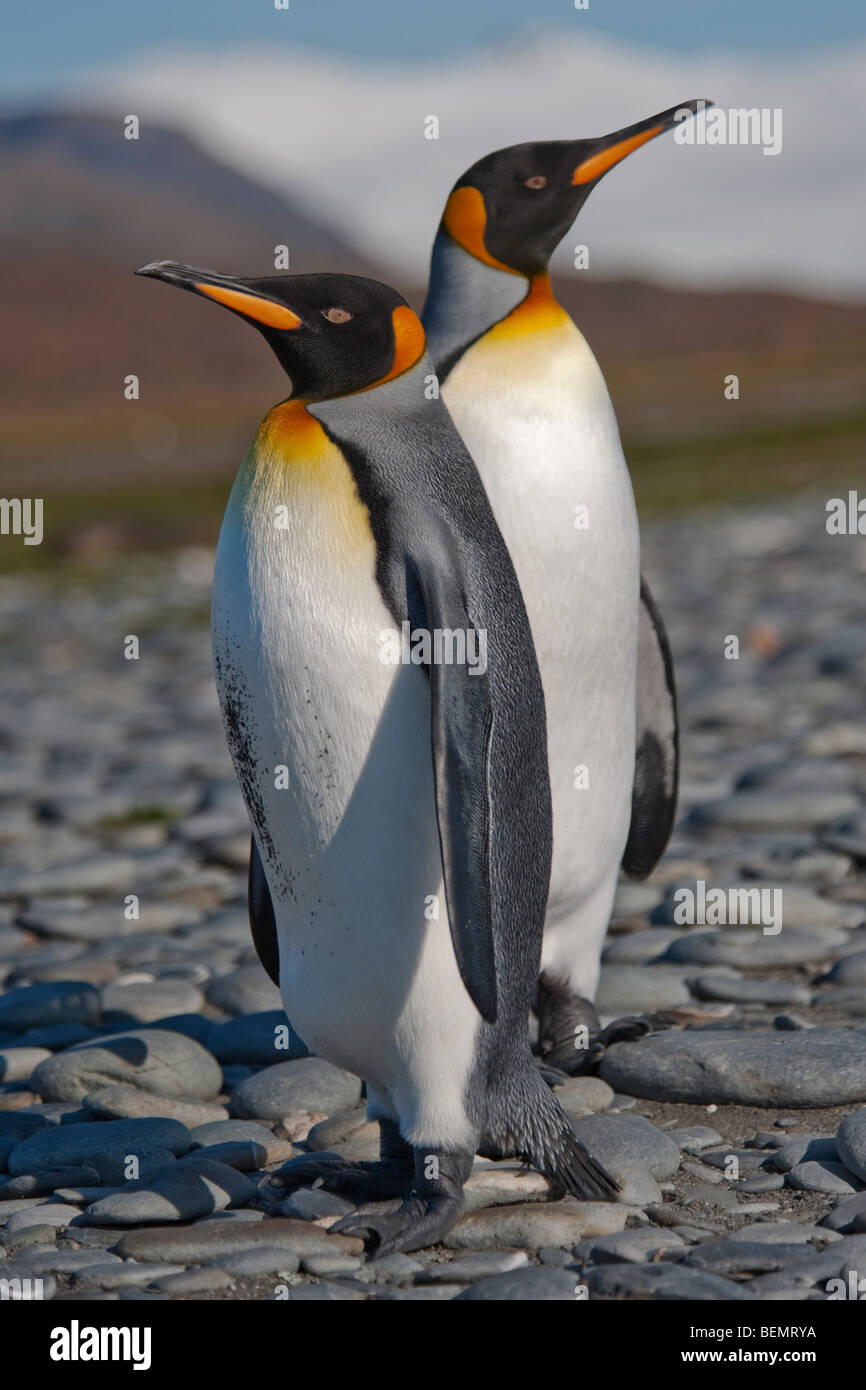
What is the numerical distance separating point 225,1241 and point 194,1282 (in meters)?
0.16

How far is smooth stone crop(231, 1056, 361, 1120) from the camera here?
3.53 meters

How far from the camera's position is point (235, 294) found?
2.77 m

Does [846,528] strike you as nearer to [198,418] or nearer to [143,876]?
[143,876]

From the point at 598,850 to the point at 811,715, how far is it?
13.7 feet

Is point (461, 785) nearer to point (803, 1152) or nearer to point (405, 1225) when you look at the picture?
point (405, 1225)

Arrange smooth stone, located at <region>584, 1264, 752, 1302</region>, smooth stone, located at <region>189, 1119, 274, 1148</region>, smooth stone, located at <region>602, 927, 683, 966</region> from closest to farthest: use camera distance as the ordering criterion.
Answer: smooth stone, located at <region>584, 1264, 752, 1302</region> → smooth stone, located at <region>189, 1119, 274, 1148</region> → smooth stone, located at <region>602, 927, 683, 966</region>

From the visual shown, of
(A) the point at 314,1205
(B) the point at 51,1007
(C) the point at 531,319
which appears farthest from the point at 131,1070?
(C) the point at 531,319

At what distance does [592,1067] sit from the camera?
3.68 meters

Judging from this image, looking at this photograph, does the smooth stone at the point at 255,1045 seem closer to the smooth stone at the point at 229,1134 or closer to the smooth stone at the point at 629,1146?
the smooth stone at the point at 229,1134

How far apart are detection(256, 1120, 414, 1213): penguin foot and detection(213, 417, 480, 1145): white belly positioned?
5.1 inches

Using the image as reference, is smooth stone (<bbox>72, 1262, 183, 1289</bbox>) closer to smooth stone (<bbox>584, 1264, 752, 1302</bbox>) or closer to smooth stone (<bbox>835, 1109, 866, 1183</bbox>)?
smooth stone (<bbox>584, 1264, 752, 1302</bbox>)

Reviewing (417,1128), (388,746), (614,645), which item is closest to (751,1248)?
(417,1128)

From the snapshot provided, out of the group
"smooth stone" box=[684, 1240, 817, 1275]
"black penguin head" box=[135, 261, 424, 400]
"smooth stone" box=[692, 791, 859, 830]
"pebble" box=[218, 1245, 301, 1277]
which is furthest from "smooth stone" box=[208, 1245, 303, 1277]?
"smooth stone" box=[692, 791, 859, 830]

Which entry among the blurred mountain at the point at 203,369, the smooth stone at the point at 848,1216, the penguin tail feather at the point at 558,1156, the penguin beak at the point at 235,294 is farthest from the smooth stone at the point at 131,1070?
the blurred mountain at the point at 203,369
